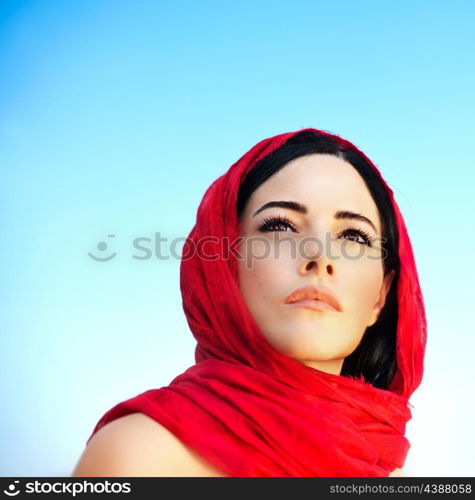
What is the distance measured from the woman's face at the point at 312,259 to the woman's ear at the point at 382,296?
0.06ft

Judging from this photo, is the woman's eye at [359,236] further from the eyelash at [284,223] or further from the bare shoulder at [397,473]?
the bare shoulder at [397,473]

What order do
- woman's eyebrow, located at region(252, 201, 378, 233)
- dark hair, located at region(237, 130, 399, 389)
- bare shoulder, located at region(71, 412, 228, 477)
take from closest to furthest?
bare shoulder, located at region(71, 412, 228, 477) < woman's eyebrow, located at region(252, 201, 378, 233) < dark hair, located at region(237, 130, 399, 389)

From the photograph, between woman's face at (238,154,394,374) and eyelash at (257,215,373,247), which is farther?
eyelash at (257,215,373,247)

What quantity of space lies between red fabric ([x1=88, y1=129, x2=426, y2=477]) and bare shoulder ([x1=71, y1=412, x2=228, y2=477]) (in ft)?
0.11

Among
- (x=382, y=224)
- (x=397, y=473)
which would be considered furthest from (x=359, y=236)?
(x=397, y=473)

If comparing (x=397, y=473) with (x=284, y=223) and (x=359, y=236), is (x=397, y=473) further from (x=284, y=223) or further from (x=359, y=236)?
(x=284, y=223)

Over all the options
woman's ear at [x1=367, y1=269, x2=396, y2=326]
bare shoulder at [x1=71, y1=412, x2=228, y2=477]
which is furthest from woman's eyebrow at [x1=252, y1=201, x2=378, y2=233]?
bare shoulder at [x1=71, y1=412, x2=228, y2=477]

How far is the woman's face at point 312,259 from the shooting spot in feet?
7.36

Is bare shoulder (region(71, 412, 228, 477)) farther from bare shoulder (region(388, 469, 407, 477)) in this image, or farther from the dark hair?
the dark hair

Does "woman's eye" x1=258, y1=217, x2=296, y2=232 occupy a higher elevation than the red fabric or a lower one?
higher

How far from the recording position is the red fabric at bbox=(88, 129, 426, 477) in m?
2.02

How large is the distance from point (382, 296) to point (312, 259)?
508mm
